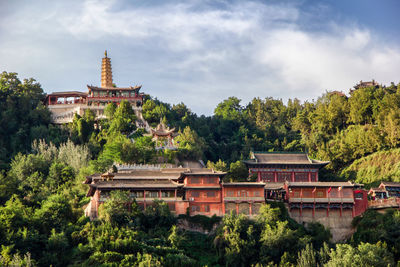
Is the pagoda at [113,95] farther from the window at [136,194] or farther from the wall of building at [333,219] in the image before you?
the wall of building at [333,219]

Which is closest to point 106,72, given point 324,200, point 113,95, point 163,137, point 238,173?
→ point 113,95

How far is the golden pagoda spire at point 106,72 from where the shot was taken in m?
80.6

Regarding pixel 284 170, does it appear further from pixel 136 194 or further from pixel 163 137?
pixel 136 194

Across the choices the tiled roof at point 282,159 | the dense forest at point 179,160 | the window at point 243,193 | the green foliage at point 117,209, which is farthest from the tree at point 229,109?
the green foliage at point 117,209

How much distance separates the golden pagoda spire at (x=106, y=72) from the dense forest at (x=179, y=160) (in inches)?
329

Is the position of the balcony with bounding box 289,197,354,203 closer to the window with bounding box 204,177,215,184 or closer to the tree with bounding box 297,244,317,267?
the window with bounding box 204,177,215,184

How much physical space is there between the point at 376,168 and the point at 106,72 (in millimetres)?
37912

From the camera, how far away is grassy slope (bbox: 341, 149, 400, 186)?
5459 cm

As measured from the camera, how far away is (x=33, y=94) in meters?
70.6

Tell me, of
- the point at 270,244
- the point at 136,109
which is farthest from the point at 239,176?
the point at 136,109

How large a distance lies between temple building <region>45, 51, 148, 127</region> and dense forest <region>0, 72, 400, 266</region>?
1475 millimetres

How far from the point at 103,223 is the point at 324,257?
14.3 m

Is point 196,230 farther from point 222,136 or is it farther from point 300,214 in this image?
point 222,136

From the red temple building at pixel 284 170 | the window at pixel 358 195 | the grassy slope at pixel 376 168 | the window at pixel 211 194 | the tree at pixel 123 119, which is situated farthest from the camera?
the tree at pixel 123 119
